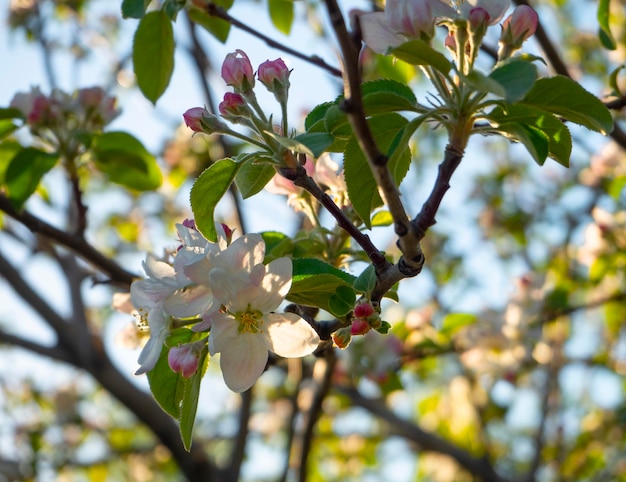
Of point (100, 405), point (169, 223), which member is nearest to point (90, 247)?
point (169, 223)

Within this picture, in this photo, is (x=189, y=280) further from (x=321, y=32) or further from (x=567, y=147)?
(x=321, y=32)

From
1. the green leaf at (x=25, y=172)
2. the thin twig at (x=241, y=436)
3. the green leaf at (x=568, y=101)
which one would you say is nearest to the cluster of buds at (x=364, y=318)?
the green leaf at (x=568, y=101)

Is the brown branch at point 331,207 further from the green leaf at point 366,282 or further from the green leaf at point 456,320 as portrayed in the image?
the green leaf at point 456,320

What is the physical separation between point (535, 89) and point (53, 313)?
7.03 feet

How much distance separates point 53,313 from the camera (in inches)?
108

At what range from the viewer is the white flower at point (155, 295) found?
111cm

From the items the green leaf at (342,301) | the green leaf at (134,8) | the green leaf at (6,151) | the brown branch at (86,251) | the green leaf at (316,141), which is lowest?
the green leaf at (342,301)

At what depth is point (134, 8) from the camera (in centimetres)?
150

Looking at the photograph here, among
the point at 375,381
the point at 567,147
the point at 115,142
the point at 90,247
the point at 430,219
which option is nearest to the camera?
the point at 430,219

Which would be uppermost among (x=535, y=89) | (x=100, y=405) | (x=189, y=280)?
(x=100, y=405)

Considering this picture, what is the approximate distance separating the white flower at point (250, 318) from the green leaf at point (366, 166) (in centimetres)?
16

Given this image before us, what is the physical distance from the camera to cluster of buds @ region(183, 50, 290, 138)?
1.10 m

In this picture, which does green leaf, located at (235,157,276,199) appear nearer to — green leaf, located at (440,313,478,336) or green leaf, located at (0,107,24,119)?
green leaf, located at (0,107,24,119)

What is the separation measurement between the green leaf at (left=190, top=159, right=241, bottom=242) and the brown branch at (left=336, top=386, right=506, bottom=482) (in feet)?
6.35
